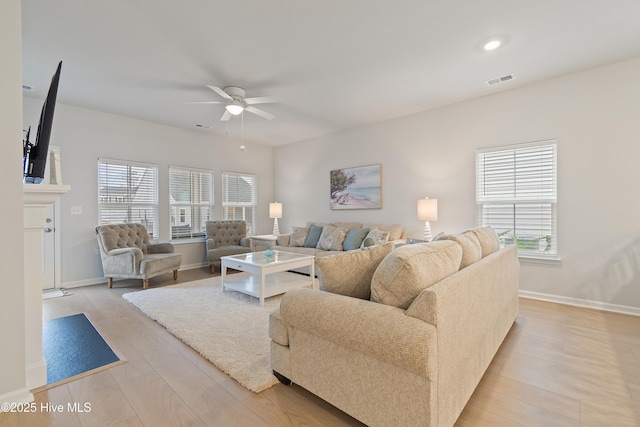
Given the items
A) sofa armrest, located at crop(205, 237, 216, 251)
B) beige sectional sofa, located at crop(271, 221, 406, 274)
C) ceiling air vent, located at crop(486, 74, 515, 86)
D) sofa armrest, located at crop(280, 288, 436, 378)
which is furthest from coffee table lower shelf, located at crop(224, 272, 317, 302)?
ceiling air vent, located at crop(486, 74, 515, 86)

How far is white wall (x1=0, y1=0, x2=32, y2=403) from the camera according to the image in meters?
1.71

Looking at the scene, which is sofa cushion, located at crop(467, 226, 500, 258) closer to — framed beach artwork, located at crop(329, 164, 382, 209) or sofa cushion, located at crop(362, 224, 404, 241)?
sofa cushion, located at crop(362, 224, 404, 241)

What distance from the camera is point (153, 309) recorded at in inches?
130

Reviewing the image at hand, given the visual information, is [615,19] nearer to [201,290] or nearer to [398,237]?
[398,237]

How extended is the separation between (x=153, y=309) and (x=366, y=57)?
3.65 metres

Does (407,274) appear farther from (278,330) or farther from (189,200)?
(189,200)

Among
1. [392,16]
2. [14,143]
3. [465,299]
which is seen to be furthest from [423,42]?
[14,143]

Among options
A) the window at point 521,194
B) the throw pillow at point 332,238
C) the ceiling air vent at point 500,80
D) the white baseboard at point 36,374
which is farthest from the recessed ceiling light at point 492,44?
the white baseboard at point 36,374

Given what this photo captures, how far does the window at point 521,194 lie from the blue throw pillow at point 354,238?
177 centimetres

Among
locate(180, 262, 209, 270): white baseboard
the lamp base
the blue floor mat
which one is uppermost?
the lamp base

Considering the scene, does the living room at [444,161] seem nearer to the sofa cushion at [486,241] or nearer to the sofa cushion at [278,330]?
the sofa cushion at [278,330]

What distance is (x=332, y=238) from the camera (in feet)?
16.8

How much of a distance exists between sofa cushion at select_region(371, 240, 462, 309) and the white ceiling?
201 cm

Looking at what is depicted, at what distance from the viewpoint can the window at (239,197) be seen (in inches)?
251
